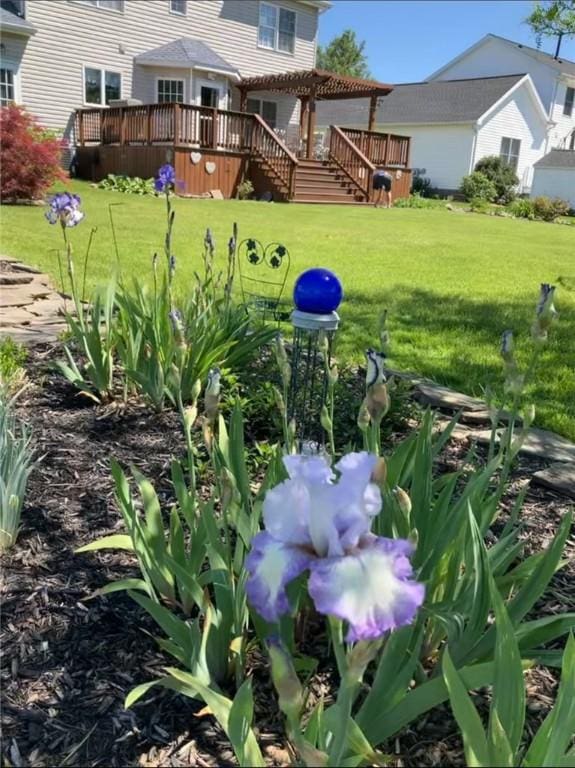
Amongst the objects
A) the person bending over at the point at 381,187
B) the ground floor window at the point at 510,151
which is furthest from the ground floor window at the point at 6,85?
the ground floor window at the point at 510,151

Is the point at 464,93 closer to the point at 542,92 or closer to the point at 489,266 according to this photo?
the point at 542,92

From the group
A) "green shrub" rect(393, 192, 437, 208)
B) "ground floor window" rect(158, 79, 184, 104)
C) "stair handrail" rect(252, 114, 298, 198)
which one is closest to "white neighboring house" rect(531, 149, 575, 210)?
"green shrub" rect(393, 192, 437, 208)

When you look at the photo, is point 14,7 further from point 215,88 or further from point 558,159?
point 558,159

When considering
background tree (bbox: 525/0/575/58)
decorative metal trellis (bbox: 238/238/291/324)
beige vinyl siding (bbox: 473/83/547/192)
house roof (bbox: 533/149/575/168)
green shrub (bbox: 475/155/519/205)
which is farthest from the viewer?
house roof (bbox: 533/149/575/168)

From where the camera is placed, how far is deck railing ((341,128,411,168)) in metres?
18.7

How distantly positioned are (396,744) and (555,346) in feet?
12.4

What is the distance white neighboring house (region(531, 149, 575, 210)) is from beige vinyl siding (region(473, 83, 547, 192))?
0.55 meters

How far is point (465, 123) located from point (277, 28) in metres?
8.87

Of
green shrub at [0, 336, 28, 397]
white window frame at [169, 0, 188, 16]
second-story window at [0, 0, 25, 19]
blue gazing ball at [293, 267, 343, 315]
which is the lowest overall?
green shrub at [0, 336, 28, 397]

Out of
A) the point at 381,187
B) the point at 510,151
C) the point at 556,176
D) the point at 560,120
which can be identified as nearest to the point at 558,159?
the point at 556,176

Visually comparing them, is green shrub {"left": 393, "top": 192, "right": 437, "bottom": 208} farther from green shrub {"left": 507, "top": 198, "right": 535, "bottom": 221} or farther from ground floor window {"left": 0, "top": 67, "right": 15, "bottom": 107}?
ground floor window {"left": 0, "top": 67, "right": 15, "bottom": 107}

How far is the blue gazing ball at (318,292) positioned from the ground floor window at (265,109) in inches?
859

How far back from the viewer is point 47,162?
1137 centimetres

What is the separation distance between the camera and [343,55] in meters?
56.6
